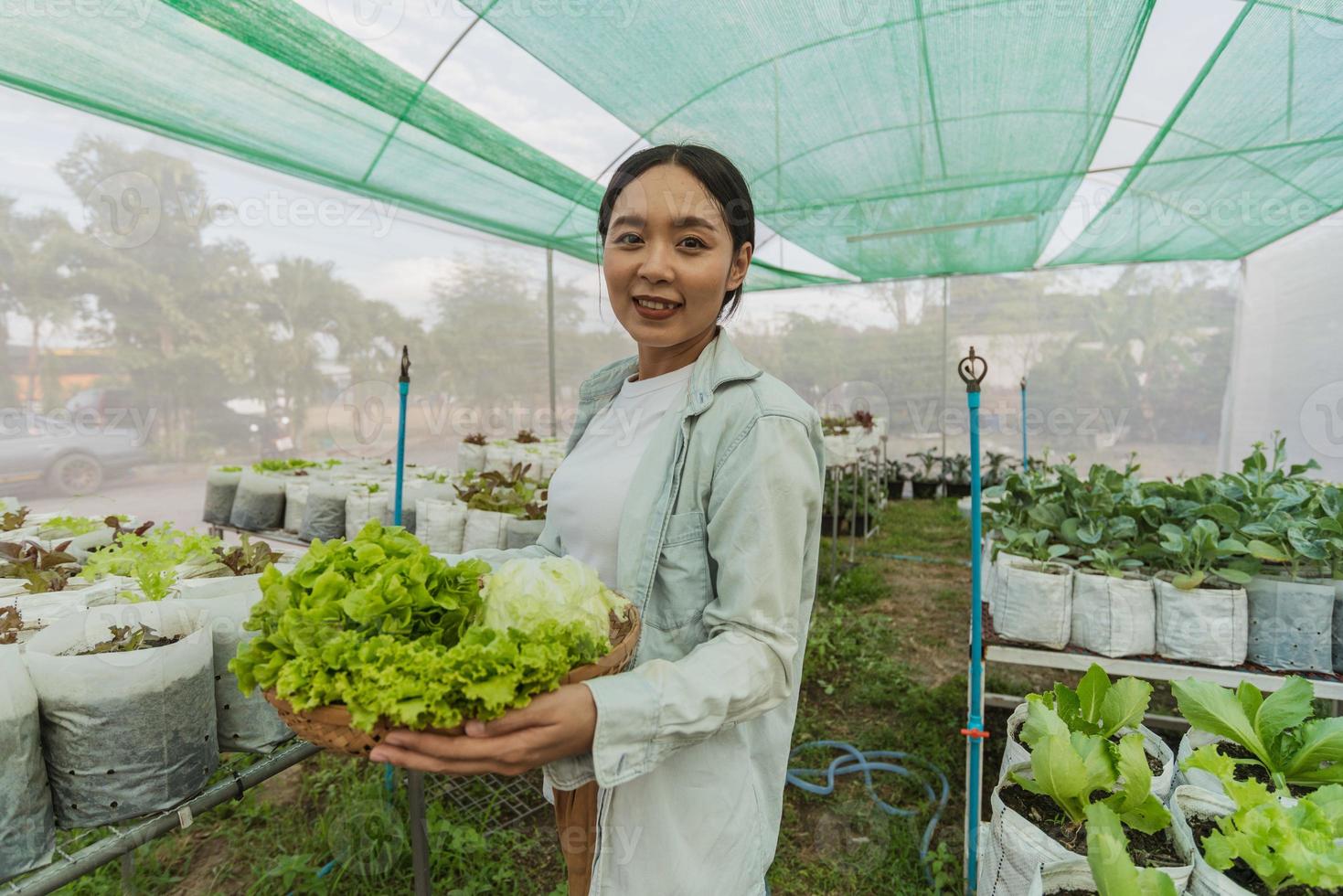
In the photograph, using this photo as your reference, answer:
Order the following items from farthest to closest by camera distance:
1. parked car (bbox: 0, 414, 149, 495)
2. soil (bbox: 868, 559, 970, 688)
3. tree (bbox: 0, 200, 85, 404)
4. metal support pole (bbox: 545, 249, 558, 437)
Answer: metal support pole (bbox: 545, 249, 558, 437)
soil (bbox: 868, 559, 970, 688)
parked car (bbox: 0, 414, 149, 495)
tree (bbox: 0, 200, 85, 404)

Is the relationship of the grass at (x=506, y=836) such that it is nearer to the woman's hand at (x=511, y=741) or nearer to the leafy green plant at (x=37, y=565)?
the leafy green plant at (x=37, y=565)

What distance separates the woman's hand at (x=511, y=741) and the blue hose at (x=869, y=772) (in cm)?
232

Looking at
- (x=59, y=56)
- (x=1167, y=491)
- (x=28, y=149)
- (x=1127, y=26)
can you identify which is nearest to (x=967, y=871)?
(x=1167, y=491)

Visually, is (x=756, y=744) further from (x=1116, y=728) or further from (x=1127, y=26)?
(x=1127, y=26)

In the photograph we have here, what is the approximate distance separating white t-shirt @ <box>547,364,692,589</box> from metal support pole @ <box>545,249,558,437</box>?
5.72 metres

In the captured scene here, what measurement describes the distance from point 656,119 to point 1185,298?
7.79 metres

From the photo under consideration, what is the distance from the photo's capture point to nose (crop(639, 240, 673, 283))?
3.43 feet

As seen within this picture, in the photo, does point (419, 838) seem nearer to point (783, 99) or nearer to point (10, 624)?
point (10, 624)

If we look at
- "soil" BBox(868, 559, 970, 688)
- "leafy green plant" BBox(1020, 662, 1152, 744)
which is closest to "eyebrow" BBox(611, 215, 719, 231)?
"leafy green plant" BBox(1020, 662, 1152, 744)

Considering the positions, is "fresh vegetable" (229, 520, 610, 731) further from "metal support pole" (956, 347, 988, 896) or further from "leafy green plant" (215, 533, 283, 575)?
"metal support pole" (956, 347, 988, 896)

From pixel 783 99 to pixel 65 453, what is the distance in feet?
15.6

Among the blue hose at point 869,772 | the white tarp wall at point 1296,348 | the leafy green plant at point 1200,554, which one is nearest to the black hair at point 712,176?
the leafy green plant at point 1200,554

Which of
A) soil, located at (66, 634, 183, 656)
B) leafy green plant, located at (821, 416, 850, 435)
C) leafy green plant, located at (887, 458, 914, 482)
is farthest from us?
leafy green plant, located at (887, 458, 914, 482)

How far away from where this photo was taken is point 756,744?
1.15 m
